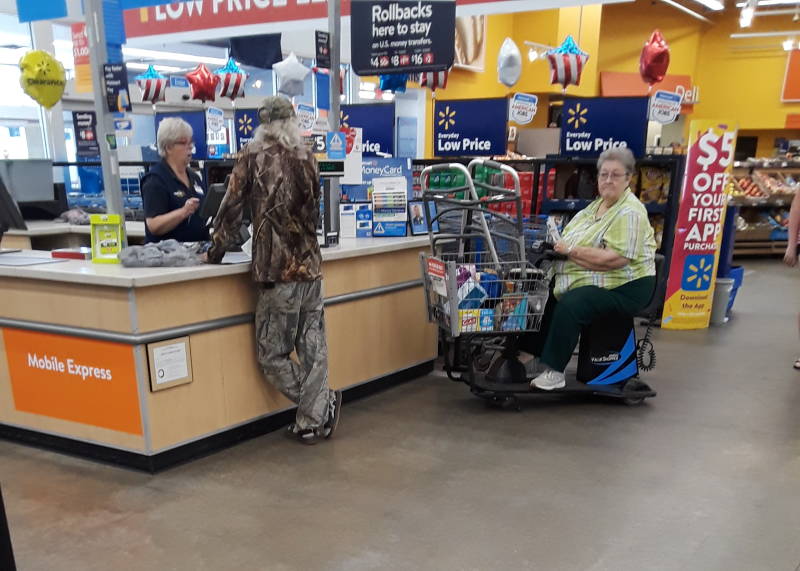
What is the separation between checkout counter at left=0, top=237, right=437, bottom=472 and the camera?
3162 millimetres

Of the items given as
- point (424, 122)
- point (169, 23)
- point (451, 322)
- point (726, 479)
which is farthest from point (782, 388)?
point (424, 122)

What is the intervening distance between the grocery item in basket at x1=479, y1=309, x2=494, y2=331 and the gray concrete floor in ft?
1.93

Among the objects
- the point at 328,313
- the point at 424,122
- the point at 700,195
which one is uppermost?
the point at 424,122

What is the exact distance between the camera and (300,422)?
3656 mm

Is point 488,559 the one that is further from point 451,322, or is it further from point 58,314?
point 58,314

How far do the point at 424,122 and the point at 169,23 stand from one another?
6.10m

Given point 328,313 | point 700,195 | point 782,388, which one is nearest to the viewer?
point 328,313

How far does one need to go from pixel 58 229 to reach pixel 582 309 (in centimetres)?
436

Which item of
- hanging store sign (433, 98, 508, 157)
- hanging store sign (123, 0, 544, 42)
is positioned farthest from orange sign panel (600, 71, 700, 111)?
hanging store sign (433, 98, 508, 157)

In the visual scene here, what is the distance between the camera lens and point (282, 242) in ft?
11.0

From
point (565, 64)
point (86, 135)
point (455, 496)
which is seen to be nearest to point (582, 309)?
point (455, 496)

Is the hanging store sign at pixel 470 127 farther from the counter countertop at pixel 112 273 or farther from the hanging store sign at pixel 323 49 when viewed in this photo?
the counter countertop at pixel 112 273

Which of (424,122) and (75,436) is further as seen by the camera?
(424,122)

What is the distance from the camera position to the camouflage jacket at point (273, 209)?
331 centimetres
